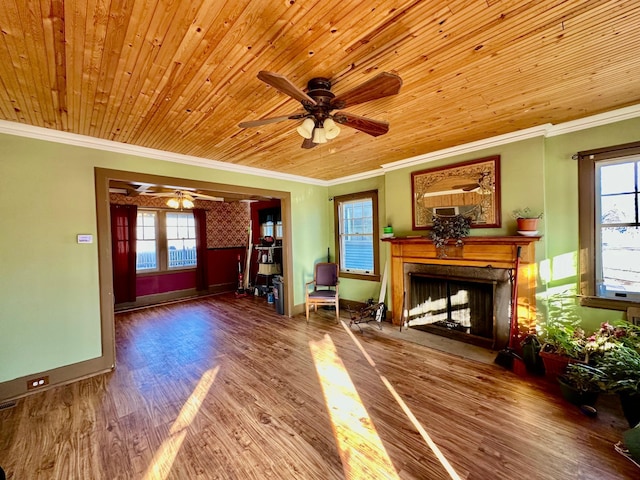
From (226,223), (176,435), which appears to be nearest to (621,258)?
(176,435)

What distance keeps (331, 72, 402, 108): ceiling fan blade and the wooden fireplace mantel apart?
99.7 inches

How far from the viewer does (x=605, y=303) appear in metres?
2.74

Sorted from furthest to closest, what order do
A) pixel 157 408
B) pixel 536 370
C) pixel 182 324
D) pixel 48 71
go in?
pixel 182 324, pixel 536 370, pixel 157 408, pixel 48 71

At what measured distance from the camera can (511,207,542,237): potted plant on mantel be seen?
2988 mm

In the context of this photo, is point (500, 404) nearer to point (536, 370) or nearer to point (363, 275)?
point (536, 370)

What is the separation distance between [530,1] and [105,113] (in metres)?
3.27

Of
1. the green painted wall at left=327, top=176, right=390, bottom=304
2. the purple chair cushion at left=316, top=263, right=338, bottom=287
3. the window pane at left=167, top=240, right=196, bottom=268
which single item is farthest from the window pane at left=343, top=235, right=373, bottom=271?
the window pane at left=167, top=240, right=196, bottom=268

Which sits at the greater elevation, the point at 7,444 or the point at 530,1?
the point at 530,1

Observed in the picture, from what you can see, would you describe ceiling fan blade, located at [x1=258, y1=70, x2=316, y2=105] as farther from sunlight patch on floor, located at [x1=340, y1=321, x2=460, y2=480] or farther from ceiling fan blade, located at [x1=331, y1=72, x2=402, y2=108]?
sunlight patch on floor, located at [x1=340, y1=321, x2=460, y2=480]

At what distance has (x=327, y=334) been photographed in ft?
13.2

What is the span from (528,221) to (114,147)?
16.4 ft

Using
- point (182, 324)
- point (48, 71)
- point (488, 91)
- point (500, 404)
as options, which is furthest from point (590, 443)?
point (182, 324)

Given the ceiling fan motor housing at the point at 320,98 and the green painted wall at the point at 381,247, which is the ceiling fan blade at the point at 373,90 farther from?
the green painted wall at the point at 381,247

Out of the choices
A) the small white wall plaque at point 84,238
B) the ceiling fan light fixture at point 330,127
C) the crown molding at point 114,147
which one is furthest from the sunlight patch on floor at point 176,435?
the crown molding at point 114,147
